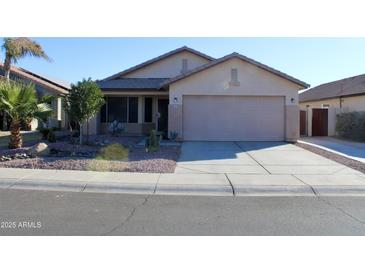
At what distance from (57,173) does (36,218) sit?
3746mm

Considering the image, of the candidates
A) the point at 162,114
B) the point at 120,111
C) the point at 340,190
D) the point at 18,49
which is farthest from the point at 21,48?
the point at 340,190

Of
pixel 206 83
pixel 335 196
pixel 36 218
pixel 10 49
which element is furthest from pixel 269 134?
pixel 10 49

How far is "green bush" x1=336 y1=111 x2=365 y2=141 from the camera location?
20.5 meters

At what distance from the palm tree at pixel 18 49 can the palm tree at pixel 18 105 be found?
45.5 ft

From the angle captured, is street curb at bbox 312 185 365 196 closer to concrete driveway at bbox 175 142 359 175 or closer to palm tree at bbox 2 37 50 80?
concrete driveway at bbox 175 142 359 175

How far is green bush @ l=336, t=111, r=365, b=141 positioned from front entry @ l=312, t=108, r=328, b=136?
1.56 metres

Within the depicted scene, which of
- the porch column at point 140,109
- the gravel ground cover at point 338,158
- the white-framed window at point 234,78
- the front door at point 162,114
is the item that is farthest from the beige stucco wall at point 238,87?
the porch column at point 140,109

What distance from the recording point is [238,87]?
18.4 m

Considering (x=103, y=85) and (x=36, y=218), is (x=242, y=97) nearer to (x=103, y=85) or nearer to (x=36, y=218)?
(x=103, y=85)

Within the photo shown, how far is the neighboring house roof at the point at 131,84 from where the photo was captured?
818 inches

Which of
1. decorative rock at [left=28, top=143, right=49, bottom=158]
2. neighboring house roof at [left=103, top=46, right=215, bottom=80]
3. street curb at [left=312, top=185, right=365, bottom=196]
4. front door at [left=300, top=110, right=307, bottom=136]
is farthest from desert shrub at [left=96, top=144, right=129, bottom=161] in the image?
front door at [left=300, top=110, right=307, bottom=136]

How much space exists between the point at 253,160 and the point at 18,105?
821 cm

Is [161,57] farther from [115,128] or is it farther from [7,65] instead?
[7,65]

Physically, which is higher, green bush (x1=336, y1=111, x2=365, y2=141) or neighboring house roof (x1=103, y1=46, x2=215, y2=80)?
neighboring house roof (x1=103, y1=46, x2=215, y2=80)
